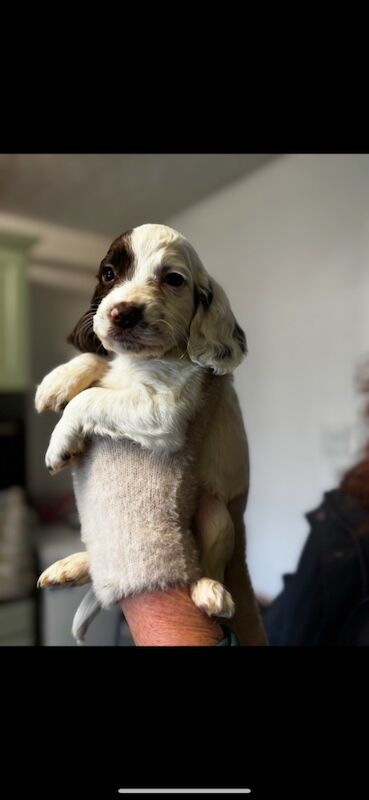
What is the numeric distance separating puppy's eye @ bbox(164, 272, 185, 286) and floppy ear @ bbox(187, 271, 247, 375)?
3cm

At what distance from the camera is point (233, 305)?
Result: 862 millimetres

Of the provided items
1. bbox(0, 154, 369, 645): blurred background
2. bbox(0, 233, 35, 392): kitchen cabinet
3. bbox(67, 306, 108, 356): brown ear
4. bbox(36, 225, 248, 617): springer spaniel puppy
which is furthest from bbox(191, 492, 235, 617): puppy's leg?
bbox(0, 233, 35, 392): kitchen cabinet

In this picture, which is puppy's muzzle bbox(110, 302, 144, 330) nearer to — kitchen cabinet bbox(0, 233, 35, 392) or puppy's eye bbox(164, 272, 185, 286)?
puppy's eye bbox(164, 272, 185, 286)

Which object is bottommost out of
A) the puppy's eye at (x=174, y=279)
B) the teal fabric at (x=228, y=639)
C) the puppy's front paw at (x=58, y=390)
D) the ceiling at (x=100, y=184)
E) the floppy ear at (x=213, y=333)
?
the teal fabric at (x=228, y=639)

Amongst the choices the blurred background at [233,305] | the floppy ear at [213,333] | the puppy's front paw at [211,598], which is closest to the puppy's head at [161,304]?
the floppy ear at [213,333]

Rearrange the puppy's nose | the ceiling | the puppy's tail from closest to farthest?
the puppy's nose, the puppy's tail, the ceiling

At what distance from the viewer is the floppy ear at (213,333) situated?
27.0 inches

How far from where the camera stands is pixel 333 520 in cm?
101

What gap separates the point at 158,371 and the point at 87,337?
120 millimetres

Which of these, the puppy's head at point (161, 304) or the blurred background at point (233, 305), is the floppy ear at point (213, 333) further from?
the blurred background at point (233, 305)

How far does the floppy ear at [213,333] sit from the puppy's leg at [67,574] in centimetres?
31

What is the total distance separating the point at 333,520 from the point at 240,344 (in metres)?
0.45

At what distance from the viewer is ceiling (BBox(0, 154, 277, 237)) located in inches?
34.4

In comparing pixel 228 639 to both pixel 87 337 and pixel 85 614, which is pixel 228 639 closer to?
pixel 85 614
